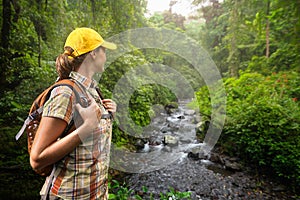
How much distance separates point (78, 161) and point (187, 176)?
14.0 feet

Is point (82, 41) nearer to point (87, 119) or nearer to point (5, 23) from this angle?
point (87, 119)

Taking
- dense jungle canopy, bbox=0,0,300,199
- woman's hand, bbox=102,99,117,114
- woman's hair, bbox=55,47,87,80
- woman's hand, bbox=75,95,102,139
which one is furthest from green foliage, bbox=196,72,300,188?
woman's hair, bbox=55,47,87,80

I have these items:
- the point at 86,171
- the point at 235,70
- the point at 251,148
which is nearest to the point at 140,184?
the point at 251,148

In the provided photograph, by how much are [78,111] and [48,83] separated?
8.78 ft

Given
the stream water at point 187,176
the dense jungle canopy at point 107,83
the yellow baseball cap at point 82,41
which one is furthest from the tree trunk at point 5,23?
the stream water at point 187,176

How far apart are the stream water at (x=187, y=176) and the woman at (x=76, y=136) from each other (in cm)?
318

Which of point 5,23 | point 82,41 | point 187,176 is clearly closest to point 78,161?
point 82,41

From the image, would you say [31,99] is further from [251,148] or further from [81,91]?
[251,148]

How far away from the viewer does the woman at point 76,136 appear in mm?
816

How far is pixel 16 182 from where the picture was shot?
2.46 m

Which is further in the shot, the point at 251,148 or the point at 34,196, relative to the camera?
the point at 251,148

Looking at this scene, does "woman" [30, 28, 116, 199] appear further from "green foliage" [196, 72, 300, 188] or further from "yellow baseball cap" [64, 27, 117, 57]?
"green foliage" [196, 72, 300, 188]

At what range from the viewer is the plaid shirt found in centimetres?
84

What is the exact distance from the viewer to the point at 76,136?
2.76 ft
